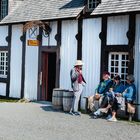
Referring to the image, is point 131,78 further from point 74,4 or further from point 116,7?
point 74,4

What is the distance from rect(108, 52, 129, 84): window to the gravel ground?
6.66 feet

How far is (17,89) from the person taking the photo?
73.6ft

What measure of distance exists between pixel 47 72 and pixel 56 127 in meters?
7.28

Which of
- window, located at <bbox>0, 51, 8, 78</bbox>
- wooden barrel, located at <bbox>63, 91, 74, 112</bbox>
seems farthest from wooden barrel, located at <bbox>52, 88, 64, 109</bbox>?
window, located at <bbox>0, 51, 8, 78</bbox>

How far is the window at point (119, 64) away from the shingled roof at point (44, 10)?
232cm

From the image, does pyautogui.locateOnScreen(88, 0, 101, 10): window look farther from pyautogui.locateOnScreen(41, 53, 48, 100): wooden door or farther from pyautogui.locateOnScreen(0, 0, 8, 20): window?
pyautogui.locateOnScreen(0, 0, 8, 20): window

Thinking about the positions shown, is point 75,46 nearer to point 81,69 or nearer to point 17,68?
point 81,69

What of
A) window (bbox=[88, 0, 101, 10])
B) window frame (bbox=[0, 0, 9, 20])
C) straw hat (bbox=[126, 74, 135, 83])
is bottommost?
straw hat (bbox=[126, 74, 135, 83])

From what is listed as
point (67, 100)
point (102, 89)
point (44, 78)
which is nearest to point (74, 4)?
point (44, 78)

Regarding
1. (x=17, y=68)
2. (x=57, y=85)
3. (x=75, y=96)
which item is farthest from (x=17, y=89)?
(x=75, y=96)

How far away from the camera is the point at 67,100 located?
17547 mm

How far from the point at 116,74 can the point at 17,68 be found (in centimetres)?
633

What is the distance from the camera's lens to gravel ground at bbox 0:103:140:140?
41.1 feet

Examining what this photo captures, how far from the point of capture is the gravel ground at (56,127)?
12512 millimetres
